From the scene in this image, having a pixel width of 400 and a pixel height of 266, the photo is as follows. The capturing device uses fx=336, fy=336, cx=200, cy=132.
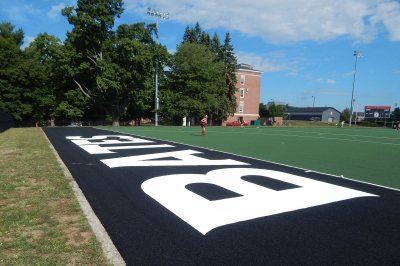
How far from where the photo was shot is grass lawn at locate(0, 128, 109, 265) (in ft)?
12.5

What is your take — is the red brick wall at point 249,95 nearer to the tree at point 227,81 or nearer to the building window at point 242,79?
the building window at point 242,79

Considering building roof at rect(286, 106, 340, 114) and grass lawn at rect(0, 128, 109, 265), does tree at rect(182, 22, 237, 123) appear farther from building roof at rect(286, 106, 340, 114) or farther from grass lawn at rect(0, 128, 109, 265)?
building roof at rect(286, 106, 340, 114)

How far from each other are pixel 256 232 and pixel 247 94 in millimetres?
74070

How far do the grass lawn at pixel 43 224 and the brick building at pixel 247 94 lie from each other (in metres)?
69.1

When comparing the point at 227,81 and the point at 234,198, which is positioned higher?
the point at 227,81

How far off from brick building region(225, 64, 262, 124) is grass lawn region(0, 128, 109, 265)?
69128mm

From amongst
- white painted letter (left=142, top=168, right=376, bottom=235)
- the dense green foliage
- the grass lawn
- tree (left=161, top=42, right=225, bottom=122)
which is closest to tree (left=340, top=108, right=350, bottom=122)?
the dense green foliage

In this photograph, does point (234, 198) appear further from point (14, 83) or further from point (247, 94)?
point (247, 94)

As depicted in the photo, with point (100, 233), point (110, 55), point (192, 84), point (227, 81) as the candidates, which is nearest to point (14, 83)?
point (110, 55)

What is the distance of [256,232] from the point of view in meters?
4.86

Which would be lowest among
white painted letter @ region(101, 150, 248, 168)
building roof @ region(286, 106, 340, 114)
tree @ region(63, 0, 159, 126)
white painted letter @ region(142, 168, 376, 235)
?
white painted letter @ region(101, 150, 248, 168)

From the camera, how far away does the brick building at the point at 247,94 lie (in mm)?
76438

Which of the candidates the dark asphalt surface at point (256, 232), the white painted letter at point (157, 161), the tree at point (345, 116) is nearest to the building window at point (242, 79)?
the tree at point (345, 116)

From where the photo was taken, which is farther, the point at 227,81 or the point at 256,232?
the point at 227,81
